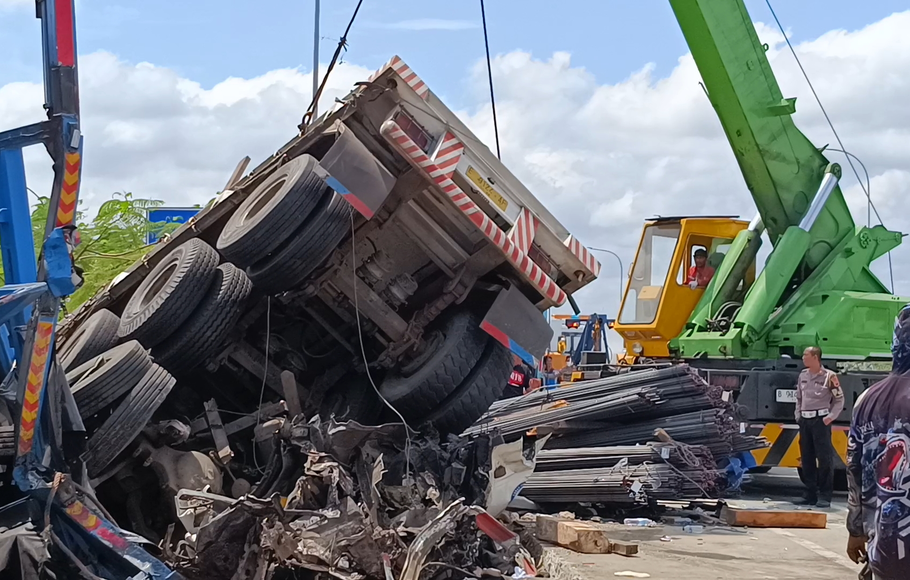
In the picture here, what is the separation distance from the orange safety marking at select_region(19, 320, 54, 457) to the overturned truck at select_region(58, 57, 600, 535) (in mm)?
1314

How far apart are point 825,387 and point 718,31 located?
3827 millimetres

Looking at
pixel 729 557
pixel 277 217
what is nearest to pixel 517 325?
pixel 277 217

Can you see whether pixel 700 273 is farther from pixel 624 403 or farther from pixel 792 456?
pixel 624 403

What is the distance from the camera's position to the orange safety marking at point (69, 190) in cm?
555

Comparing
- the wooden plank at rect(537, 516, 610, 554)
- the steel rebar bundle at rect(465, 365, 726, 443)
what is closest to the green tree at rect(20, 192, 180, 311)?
the steel rebar bundle at rect(465, 365, 726, 443)

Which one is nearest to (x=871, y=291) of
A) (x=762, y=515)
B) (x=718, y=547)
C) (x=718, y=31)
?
(x=718, y=31)

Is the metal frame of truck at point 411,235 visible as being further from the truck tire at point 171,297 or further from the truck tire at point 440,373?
the truck tire at point 171,297

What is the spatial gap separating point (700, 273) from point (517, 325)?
16.8 ft

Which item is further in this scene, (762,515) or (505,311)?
(762,515)

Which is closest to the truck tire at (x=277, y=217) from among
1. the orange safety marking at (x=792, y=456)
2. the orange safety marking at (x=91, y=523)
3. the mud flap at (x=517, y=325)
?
the mud flap at (x=517, y=325)

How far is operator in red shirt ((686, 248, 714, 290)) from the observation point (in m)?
12.7

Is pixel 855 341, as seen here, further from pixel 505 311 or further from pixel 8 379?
pixel 8 379

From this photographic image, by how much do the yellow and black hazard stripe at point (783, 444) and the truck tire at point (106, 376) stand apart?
6591 mm

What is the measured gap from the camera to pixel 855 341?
467 inches
